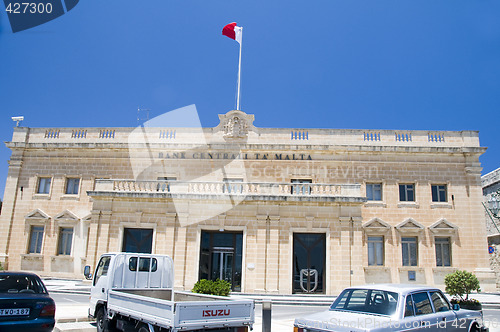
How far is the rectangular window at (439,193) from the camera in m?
23.4

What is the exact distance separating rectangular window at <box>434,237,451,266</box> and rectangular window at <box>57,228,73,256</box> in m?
21.8

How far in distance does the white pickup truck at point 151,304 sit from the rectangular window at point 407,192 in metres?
16.8

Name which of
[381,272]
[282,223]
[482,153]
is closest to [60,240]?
[282,223]

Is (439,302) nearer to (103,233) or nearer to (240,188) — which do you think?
(240,188)

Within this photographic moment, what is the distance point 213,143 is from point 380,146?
10112 millimetres

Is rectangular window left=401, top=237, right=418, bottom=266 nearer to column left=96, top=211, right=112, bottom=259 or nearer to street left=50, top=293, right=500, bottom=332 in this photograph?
street left=50, top=293, right=500, bottom=332

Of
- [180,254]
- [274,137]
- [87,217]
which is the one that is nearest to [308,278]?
[180,254]

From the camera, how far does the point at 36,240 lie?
24453mm

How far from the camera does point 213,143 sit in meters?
24.5

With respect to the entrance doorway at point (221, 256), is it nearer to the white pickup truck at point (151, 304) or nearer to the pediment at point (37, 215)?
the white pickup truck at point (151, 304)

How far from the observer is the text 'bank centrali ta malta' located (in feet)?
65.7

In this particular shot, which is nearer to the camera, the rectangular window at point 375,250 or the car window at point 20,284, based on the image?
the car window at point 20,284

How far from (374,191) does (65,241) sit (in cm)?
1904

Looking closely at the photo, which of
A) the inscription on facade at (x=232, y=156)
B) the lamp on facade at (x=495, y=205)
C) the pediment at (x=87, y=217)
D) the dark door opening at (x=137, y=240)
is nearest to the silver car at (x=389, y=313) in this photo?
the lamp on facade at (x=495, y=205)
